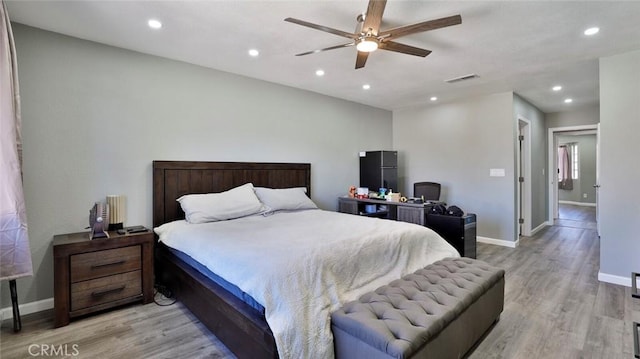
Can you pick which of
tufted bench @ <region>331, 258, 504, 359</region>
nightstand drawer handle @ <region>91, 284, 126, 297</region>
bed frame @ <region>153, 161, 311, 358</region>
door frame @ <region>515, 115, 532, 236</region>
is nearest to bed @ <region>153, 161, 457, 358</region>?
bed frame @ <region>153, 161, 311, 358</region>

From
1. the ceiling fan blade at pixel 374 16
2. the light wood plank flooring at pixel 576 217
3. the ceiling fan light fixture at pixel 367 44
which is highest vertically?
the ceiling fan blade at pixel 374 16

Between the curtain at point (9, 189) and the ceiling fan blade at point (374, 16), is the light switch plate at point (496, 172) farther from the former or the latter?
the curtain at point (9, 189)

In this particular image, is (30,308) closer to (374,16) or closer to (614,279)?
(374,16)

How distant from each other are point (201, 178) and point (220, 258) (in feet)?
5.83

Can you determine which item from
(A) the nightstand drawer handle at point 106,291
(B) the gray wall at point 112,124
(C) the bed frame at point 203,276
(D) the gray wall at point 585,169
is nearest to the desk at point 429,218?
(C) the bed frame at point 203,276

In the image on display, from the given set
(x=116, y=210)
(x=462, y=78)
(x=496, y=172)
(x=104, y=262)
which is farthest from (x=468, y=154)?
(x=104, y=262)

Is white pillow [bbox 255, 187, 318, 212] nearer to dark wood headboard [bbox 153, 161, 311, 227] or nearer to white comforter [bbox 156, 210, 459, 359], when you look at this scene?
dark wood headboard [bbox 153, 161, 311, 227]

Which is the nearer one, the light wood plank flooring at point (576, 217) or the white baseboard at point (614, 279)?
the white baseboard at point (614, 279)

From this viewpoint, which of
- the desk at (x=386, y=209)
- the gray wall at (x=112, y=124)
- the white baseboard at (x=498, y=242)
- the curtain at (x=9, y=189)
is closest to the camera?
the curtain at (x=9, y=189)

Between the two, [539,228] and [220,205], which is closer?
[220,205]

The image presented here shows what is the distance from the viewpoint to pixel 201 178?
3652 mm

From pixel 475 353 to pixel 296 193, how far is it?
8.70 ft

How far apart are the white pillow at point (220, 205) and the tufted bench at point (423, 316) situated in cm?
189

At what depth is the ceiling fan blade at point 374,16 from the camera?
6.50ft
